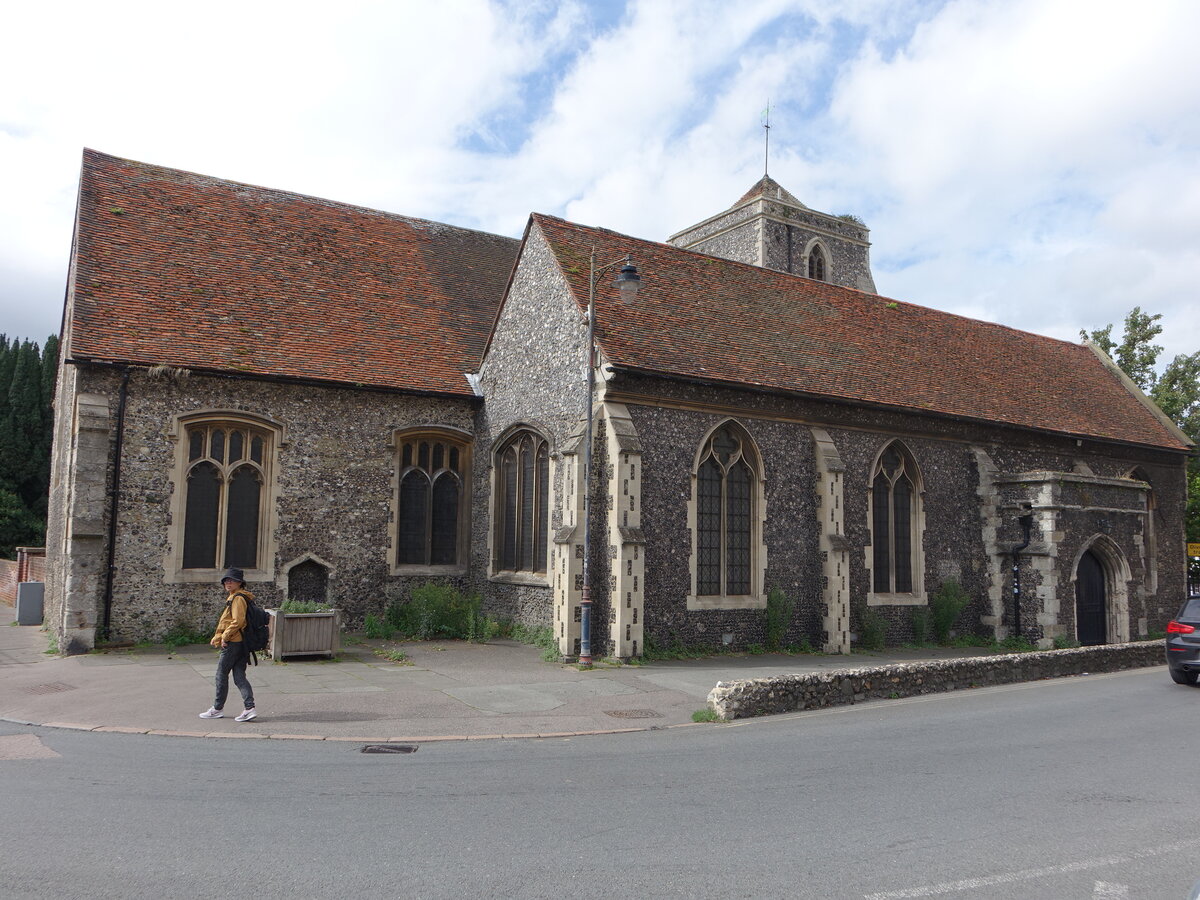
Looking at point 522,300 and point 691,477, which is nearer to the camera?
point 691,477

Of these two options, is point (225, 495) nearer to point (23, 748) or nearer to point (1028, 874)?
point (23, 748)

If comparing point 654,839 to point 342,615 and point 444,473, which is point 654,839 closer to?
point 342,615

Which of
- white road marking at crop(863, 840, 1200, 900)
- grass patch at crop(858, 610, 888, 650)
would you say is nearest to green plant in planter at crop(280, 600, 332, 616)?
grass patch at crop(858, 610, 888, 650)

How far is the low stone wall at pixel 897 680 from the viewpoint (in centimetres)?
1141

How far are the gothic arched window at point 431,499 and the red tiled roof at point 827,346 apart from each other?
5137mm

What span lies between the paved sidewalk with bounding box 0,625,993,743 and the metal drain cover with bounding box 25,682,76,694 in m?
0.03

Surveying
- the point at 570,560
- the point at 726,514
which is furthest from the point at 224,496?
the point at 726,514

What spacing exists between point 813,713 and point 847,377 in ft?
33.4

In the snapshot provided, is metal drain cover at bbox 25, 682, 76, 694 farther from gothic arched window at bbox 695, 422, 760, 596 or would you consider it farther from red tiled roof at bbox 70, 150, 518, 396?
gothic arched window at bbox 695, 422, 760, 596

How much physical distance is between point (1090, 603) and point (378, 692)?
1816 cm

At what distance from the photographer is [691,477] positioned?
17.0 m

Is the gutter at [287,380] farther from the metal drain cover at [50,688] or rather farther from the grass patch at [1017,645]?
the grass patch at [1017,645]

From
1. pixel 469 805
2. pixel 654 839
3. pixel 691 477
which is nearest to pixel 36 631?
pixel 691 477

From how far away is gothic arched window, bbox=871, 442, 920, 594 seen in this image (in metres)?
20.1
